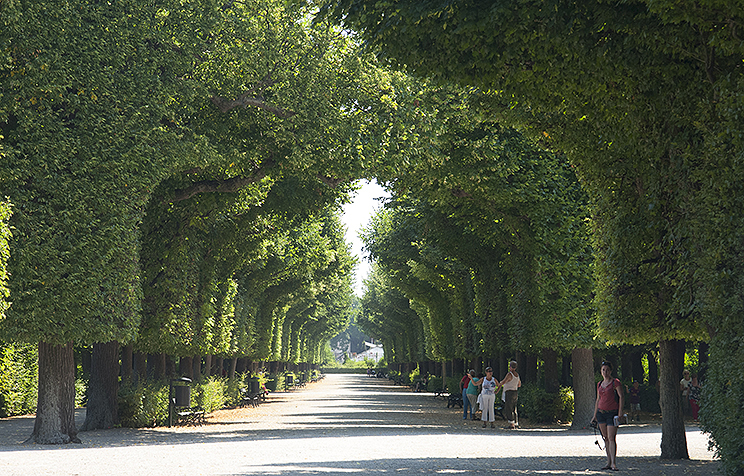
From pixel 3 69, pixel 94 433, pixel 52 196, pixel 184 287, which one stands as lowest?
pixel 94 433

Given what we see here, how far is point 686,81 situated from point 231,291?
2180 cm

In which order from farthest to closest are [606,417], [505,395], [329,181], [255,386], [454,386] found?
[454,386] < [255,386] < [505,395] < [329,181] < [606,417]

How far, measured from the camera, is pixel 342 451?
14.7 m

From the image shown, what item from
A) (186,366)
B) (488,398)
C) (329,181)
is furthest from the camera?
(186,366)

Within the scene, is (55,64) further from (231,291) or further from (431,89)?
(231,291)

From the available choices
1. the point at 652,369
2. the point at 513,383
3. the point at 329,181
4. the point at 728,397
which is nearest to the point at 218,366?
the point at 652,369

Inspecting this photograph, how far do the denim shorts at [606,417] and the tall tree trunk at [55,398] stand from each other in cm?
1088

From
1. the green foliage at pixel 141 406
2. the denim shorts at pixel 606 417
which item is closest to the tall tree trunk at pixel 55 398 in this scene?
the green foliage at pixel 141 406

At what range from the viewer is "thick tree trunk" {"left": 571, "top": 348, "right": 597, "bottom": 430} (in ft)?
70.7

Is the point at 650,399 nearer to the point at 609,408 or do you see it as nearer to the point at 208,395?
the point at 208,395

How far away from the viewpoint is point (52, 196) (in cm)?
1623

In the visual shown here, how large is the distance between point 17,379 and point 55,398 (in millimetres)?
12052

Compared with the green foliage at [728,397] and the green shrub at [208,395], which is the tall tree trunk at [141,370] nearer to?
the green shrub at [208,395]

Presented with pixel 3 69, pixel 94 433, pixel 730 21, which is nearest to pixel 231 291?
pixel 94 433
